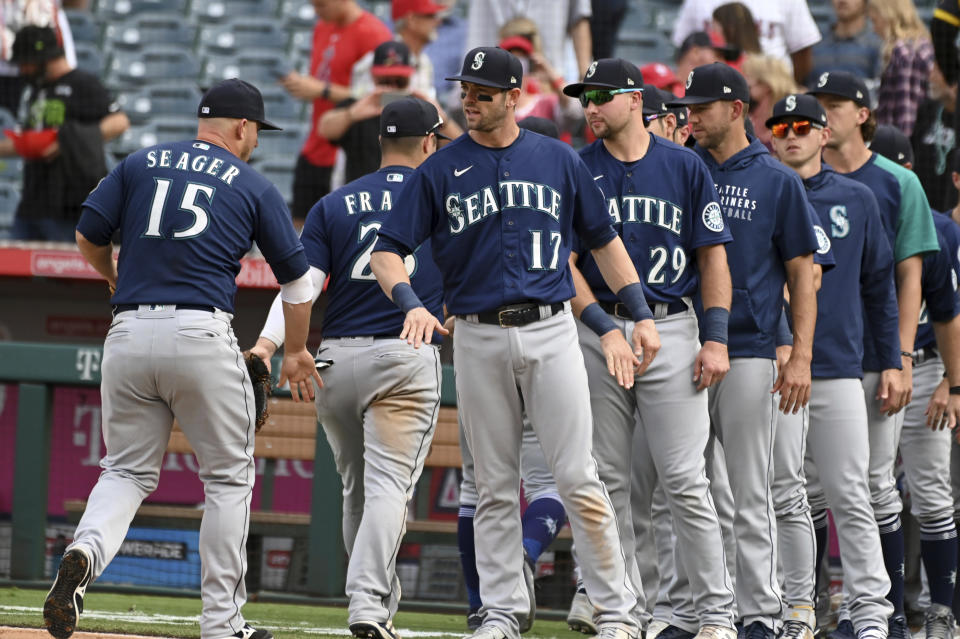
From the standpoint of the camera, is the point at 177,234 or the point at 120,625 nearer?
the point at 177,234

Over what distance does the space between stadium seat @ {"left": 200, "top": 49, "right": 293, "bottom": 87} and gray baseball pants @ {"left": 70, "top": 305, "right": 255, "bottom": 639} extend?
7420mm

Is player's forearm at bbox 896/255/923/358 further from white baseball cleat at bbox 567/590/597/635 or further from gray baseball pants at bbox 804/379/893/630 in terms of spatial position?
white baseball cleat at bbox 567/590/597/635

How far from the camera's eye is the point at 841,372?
5.20 metres

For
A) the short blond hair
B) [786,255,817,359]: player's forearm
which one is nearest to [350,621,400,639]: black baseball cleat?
[786,255,817,359]: player's forearm

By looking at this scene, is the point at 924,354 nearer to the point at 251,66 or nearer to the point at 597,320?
the point at 597,320

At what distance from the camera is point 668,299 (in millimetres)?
4695

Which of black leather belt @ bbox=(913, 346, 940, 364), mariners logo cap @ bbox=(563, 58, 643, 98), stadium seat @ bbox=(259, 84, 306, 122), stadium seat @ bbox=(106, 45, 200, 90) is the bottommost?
black leather belt @ bbox=(913, 346, 940, 364)

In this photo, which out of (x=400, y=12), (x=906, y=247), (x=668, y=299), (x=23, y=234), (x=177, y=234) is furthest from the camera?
(x=400, y=12)

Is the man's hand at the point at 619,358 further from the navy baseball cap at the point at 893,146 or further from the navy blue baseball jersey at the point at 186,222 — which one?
the navy baseball cap at the point at 893,146

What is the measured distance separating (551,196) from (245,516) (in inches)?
55.9

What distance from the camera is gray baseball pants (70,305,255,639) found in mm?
4348

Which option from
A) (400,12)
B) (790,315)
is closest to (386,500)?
(790,315)

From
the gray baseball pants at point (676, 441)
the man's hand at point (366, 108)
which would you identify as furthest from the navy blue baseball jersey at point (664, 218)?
the man's hand at point (366, 108)

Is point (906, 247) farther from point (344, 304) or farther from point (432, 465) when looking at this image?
point (432, 465)
